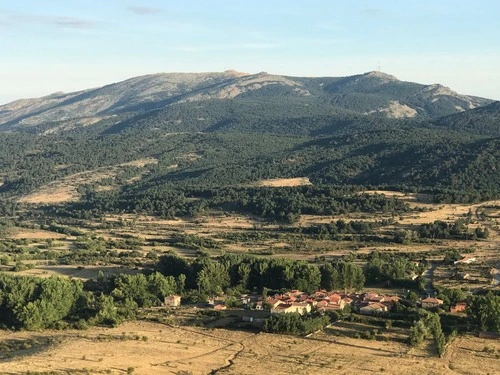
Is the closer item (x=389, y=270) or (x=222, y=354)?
(x=222, y=354)

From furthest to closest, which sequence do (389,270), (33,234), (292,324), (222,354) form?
(33,234) → (389,270) → (292,324) → (222,354)

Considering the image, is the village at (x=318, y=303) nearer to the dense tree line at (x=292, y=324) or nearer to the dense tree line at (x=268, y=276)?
the dense tree line at (x=292, y=324)

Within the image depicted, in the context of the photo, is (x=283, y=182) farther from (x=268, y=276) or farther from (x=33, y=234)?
(x=268, y=276)

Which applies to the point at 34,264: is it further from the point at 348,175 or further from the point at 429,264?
the point at 348,175

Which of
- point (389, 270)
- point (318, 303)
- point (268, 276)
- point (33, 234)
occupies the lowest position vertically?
point (33, 234)

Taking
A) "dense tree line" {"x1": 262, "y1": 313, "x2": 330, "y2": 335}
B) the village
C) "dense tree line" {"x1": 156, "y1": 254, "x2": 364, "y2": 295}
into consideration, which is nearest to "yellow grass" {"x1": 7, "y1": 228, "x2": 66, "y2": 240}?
"dense tree line" {"x1": 156, "y1": 254, "x2": 364, "y2": 295}

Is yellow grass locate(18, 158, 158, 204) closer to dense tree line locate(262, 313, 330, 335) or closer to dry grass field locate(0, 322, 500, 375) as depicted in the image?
dry grass field locate(0, 322, 500, 375)

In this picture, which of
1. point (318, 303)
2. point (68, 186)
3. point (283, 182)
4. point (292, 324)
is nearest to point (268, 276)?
point (318, 303)

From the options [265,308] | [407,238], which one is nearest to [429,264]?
[407,238]
